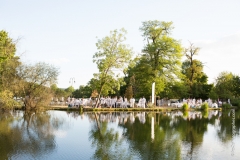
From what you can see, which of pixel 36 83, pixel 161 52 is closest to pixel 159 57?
pixel 161 52

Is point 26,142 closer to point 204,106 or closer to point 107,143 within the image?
point 107,143

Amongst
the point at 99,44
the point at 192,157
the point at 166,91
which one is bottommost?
the point at 192,157

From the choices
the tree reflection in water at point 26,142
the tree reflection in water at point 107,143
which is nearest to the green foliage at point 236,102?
the tree reflection in water at point 107,143

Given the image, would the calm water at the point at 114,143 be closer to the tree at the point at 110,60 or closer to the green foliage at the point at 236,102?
the tree at the point at 110,60

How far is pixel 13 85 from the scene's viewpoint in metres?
29.0

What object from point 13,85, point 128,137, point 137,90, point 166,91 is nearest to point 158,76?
point 166,91

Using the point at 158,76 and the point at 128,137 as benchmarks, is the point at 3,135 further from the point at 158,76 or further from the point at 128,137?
the point at 158,76

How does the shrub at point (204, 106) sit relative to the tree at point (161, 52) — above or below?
below

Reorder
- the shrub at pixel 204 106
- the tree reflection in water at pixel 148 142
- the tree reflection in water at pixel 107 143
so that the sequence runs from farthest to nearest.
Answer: the shrub at pixel 204 106 < the tree reflection in water at pixel 148 142 < the tree reflection in water at pixel 107 143

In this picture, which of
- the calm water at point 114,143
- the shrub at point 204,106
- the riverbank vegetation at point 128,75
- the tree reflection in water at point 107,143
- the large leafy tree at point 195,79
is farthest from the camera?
the large leafy tree at point 195,79

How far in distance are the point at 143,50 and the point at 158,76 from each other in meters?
4.41

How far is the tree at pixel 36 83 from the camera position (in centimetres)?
3019

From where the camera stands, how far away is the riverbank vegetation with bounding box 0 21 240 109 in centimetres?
2959

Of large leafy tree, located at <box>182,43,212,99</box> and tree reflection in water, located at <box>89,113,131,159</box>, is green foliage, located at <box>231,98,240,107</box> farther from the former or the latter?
tree reflection in water, located at <box>89,113,131,159</box>
